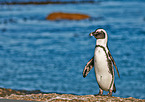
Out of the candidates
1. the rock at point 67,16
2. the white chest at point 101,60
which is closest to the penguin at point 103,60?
the white chest at point 101,60

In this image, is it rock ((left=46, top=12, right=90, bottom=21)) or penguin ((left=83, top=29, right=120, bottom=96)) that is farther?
rock ((left=46, top=12, right=90, bottom=21))

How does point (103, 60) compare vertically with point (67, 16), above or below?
below

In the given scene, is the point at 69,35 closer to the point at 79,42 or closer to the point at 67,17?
the point at 79,42

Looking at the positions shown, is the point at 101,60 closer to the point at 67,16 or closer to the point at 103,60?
the point at 103,60

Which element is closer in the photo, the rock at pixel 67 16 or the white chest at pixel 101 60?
the white chest at pixel 101 60

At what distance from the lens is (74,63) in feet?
Answer: 63.2

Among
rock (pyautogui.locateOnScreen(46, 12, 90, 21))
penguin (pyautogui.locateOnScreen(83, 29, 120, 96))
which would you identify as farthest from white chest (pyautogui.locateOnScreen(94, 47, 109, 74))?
rock (pyautogui.locateOnScreen(46, 12, 90, 21))

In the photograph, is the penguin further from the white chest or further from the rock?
the rock

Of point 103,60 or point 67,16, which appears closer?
point 103,60

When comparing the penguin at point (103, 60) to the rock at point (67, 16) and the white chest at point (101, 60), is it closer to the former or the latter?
the white chest at point (101, 60)

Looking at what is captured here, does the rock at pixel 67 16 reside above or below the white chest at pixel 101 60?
above

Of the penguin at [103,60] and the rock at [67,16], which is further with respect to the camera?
the rock at [67,16]

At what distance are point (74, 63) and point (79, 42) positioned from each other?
1041 cm

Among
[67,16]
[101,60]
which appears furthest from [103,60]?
[67,16]
